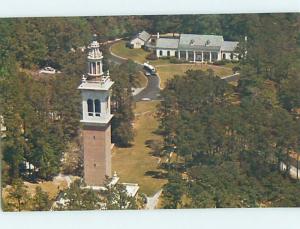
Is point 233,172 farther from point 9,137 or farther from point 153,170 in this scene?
point 9,137

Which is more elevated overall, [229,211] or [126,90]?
[126,90]

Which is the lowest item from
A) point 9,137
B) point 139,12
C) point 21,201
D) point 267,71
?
point 21,201

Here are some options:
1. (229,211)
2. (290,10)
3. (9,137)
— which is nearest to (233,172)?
(229,211)

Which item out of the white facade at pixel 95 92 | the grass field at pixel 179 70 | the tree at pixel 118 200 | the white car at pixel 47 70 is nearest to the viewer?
the tree at pixel 118 200

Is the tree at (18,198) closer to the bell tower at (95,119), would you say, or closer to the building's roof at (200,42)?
the bell tower at (95,119)

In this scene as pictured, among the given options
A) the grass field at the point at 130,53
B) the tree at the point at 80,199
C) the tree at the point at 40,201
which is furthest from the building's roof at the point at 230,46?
the tree at the point at 40,201
